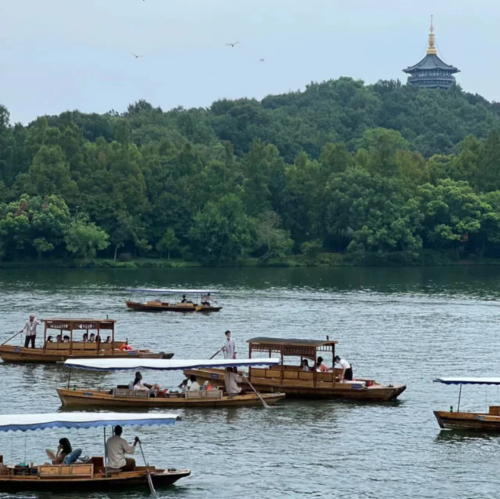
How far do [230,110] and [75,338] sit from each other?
12984 cm

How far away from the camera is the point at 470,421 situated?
42.1 m

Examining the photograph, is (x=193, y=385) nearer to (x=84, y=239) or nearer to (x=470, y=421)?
(x=470, y=421)

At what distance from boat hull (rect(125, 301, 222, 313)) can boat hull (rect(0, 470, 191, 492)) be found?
52956 millimetres

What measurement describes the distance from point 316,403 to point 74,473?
631 inches

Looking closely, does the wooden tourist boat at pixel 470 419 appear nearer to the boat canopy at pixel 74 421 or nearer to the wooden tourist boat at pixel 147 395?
the wooden tourist boat at pixel 147 395

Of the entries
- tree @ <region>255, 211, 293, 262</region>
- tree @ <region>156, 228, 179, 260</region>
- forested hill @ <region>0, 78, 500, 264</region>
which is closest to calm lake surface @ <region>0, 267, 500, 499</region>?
forested hill @ <region>0, 78, 500, 264</region>

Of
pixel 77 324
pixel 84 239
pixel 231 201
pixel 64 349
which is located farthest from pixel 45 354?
pixel 231 201

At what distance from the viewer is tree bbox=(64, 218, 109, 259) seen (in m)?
136

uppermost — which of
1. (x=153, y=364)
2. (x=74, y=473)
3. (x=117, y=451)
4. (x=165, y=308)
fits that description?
(x=165, y=308)

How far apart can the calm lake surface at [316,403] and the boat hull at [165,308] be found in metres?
1.58

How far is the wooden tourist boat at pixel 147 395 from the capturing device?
44816mm

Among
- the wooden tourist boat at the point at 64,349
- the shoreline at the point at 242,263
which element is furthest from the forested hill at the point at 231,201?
the wooden tourist boat at the point at 64,349

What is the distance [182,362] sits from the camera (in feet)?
149

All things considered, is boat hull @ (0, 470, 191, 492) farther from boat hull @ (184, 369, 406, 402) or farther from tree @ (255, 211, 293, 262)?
tree @ (255, 211, 293, 262)
